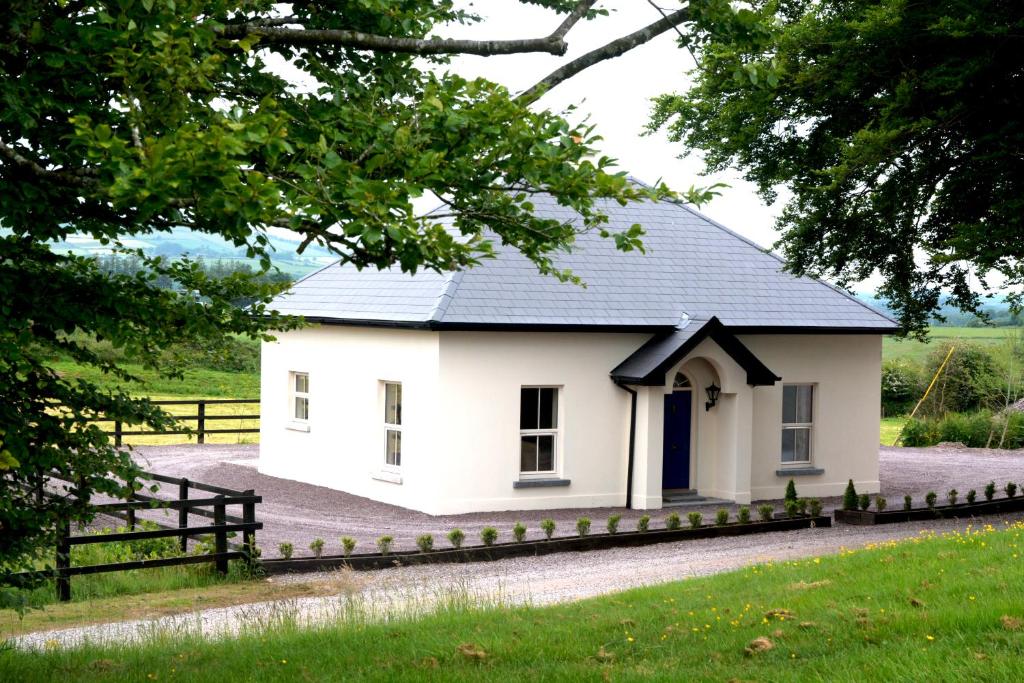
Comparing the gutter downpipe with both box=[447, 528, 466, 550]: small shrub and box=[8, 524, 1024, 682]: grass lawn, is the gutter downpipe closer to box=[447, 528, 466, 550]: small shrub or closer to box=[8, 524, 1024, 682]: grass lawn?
box=[447, 528, 466, 550]: small shrub

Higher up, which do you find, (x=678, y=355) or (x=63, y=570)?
(x=678, y=355)

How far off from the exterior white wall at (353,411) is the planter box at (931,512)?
7.61 metres

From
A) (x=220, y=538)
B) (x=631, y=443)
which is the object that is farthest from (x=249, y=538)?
(x=631, y=443)

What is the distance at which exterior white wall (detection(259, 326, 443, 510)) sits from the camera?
21.5 meters

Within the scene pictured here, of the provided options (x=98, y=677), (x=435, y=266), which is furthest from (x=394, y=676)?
(x=435, y=266)

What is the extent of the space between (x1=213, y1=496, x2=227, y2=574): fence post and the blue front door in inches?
400

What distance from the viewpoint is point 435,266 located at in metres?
7.70

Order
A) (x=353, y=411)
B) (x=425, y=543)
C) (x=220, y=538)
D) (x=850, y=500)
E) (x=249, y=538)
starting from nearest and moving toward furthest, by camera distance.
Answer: (x=220, y=538), (x=249, y=538), (x=425, y=543), (x=850, y=500), (x=353, y=411)

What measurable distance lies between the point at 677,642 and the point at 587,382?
1332cm

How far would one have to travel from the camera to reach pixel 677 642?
9242mm

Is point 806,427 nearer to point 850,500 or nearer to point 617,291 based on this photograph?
point 850,500

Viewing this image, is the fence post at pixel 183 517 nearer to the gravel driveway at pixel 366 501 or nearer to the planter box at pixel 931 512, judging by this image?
the gravel driveway at pixel 366 501

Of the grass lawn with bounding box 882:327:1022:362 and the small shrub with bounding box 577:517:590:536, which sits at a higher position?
the grass lawn with bounding box 882:327:1022:362

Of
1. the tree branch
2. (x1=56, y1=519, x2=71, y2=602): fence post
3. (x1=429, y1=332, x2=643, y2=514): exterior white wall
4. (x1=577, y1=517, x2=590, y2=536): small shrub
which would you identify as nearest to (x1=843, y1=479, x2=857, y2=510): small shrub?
(x1=429, y1=332, x2=643, y2=514): exterior white wall
